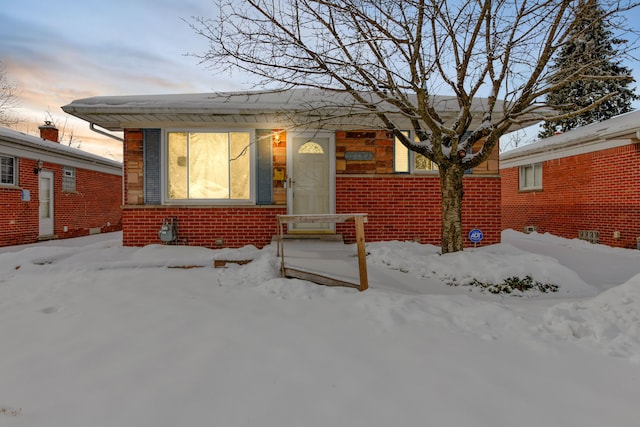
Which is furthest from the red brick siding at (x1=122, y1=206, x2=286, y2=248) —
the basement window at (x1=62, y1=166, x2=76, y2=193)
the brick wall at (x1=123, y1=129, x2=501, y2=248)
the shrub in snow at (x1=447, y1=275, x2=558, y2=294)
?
the basement window at (x1=62, y1=166, x2=76, y2=193)

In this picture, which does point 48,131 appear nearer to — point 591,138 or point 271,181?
point 271,181

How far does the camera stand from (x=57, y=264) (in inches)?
244

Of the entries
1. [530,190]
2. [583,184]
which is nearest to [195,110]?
[583,184]

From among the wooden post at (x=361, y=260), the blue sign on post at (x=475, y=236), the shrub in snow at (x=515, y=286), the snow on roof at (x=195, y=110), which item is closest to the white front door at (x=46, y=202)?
the snow on roof at (x=195, y=110)

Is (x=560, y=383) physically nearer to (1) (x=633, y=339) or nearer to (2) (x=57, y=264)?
(1) (x=633, y=339)

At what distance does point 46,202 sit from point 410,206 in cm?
1377

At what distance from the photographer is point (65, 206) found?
1353 cm

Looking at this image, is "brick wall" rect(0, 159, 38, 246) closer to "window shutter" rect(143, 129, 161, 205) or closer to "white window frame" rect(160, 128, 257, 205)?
"window shutter" rect(143, 129, 161, 205)

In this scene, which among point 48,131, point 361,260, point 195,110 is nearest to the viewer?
point 361,260

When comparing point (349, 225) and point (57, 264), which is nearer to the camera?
point (57, 264)

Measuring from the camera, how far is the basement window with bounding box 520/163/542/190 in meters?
12.7

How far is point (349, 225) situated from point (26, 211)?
38.7ft

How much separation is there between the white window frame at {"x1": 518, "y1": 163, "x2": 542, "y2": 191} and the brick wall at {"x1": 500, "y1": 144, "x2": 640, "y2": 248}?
19 cm

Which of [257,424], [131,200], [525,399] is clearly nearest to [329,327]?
[257,424]
